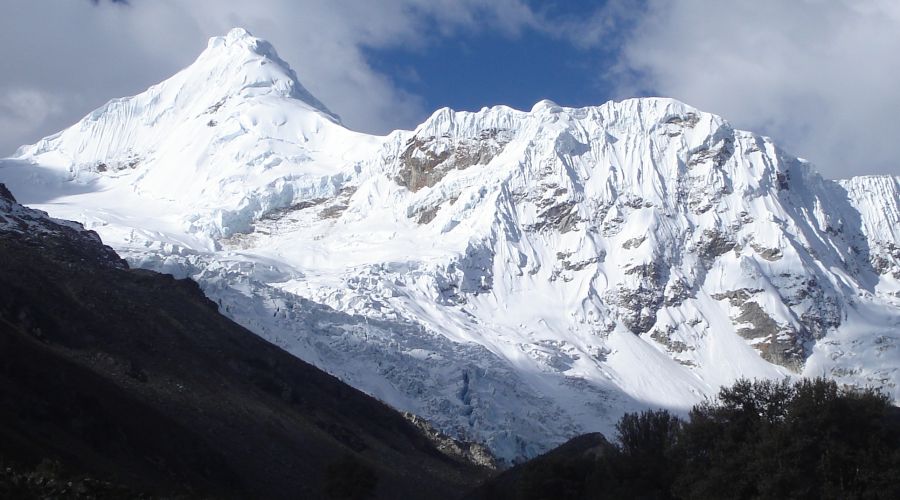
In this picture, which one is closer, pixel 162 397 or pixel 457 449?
pixel 162 397

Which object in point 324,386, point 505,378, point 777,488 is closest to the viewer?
point 777,488

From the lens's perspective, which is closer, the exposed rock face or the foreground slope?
the foreground slope

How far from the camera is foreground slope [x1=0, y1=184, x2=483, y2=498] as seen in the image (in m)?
47.6

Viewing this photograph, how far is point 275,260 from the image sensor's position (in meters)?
184

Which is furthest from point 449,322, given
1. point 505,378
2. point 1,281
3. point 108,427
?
point 108,427

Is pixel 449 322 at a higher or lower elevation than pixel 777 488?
higher

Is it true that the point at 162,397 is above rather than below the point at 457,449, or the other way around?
below

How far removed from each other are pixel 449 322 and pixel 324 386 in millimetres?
76475

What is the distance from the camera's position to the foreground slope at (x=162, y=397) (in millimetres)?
47625

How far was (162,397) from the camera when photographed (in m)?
59.6

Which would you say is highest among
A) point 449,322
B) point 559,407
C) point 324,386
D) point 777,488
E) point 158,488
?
point 449,322

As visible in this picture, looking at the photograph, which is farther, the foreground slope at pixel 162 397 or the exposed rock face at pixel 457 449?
the exposed rock face at pixel 457 449

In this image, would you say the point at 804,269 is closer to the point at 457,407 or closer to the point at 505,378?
the point at 505,378

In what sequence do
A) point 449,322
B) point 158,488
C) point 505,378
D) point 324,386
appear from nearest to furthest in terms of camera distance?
point 158,488
point 324,386
point 505,378
point 449,322
